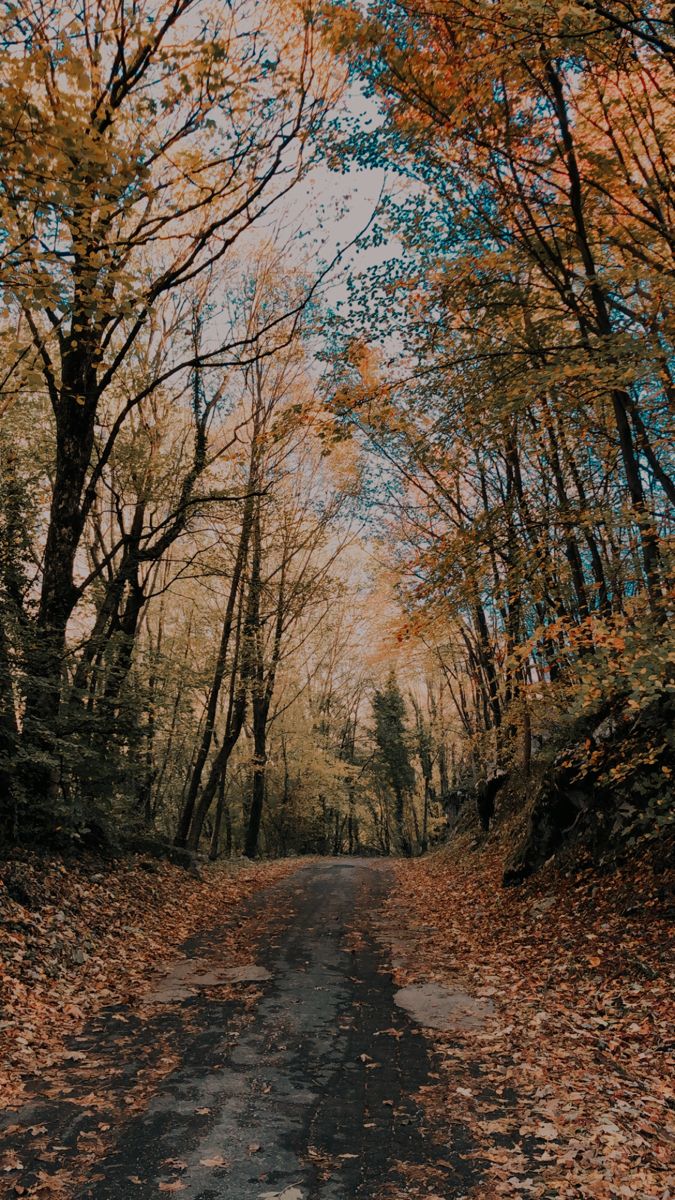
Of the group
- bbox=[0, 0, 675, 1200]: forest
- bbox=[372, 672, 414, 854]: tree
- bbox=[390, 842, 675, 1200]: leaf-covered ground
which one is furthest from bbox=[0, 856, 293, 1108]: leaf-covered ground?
bbox=[372, 672, 414, 854]: tree

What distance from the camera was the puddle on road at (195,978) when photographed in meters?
6.40

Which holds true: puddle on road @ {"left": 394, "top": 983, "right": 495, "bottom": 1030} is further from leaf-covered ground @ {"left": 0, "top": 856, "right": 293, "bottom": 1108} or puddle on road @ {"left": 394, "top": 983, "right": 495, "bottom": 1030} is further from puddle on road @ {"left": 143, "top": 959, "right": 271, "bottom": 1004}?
leaf-covered ground @ {"left": 0, "top": 856, "right": 293, "bottom": 1108}

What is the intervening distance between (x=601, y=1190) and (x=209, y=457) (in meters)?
12.7

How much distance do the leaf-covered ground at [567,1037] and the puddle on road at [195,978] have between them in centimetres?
169

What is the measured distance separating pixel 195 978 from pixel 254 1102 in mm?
3148

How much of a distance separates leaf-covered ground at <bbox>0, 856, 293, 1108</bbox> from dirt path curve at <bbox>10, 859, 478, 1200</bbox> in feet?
1.19

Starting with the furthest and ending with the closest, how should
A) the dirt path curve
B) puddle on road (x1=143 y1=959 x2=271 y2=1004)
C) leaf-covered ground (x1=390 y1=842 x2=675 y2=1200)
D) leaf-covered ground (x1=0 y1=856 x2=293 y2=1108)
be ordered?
puddle on road (x1=143 y1=959 x2=271 y2=1004) < leaf-covered ground (x1=0 y1=856 x2=293 y2=1108) < leaf-covered ground (x1=390 y1=842 x2=675 y2=1200) < the dirt path curve

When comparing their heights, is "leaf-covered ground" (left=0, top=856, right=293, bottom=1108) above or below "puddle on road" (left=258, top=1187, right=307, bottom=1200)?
above

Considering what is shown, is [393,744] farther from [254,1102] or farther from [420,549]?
[254,1102]

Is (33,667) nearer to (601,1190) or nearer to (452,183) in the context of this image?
(601,1190)

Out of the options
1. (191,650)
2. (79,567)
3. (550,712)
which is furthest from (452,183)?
(191,650)

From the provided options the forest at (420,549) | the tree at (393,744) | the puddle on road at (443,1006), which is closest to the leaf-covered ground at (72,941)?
the forest at (420,549)

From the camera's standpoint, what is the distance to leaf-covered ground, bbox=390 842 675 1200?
3545 millimetres

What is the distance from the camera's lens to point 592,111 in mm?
7762
